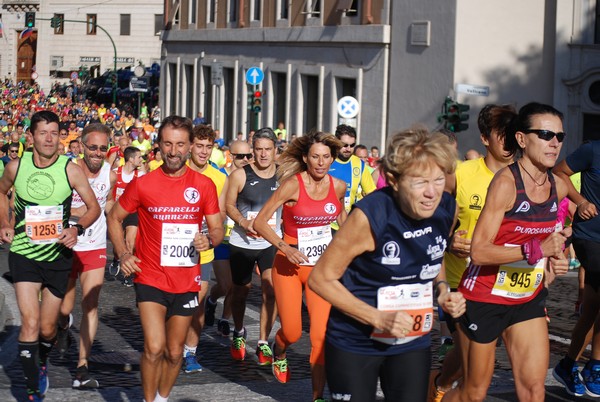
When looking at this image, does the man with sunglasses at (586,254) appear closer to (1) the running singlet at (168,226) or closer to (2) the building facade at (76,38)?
(1) the running singlet at (168,226)

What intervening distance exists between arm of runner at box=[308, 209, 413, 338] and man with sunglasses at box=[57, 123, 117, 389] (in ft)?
11.9

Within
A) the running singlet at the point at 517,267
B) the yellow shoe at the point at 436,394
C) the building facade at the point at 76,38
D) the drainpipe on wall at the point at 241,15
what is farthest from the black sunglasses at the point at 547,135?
the building facade at the point at 76,38

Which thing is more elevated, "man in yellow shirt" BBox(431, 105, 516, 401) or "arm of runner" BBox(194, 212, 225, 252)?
"man in yellow shirt" BBox(431, 105, 516, 401)

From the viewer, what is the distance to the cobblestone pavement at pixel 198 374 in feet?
26.7

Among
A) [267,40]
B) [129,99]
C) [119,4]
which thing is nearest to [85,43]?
[119,4]

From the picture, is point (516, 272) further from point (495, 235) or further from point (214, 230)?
point (214, 230)

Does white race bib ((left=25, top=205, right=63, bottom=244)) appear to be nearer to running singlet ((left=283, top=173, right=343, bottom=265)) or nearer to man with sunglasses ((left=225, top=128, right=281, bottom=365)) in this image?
running singlet ((left=283, top=173, right=343, bottom=265))

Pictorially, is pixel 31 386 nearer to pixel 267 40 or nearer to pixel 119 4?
pixel 267 40

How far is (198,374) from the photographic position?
8.96 m

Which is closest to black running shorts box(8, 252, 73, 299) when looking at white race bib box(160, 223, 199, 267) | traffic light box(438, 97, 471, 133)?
white race bib box(160, 223, 199, 267)

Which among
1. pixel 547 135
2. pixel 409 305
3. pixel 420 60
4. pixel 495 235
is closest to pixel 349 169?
pixel 547 135

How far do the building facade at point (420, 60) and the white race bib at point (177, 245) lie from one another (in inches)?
818

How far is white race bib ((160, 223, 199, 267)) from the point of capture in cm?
721

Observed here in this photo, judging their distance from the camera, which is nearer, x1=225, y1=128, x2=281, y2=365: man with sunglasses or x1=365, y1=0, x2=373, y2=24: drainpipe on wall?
x1=225, y1=128, x2=281, y2=365: man with sunglasses
